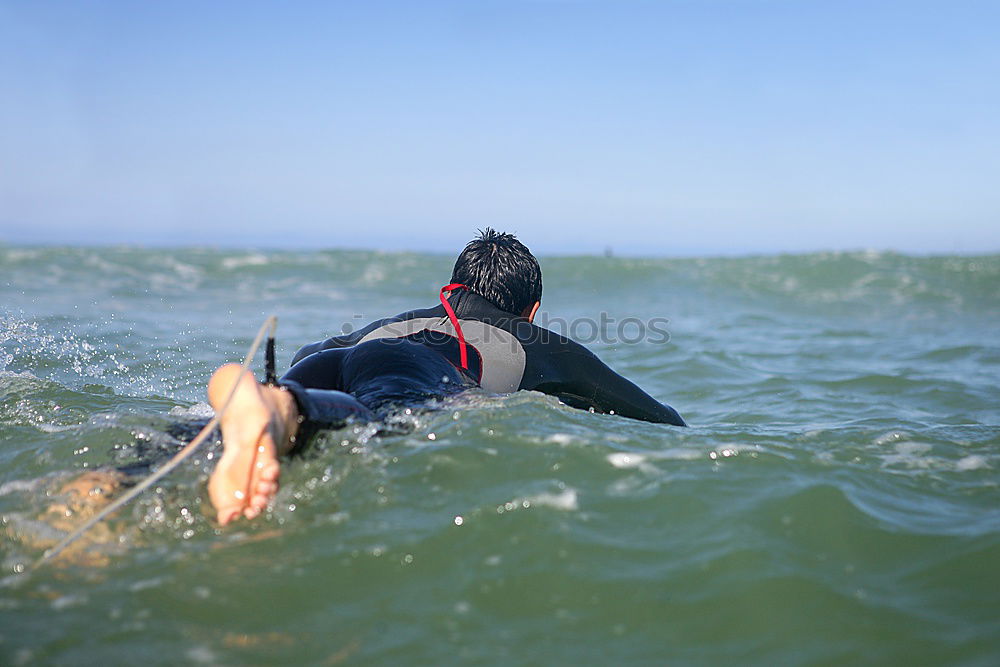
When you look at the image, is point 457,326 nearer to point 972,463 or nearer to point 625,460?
point 625,460

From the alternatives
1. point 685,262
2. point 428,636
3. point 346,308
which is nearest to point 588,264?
point 685,262

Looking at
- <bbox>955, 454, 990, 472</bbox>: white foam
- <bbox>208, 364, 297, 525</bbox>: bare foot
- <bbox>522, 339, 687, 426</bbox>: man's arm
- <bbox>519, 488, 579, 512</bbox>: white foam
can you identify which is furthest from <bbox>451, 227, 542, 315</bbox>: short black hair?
<bbox>955, 454, 990, 472</bbox>: white foam

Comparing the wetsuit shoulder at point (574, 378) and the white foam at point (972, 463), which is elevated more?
the wetsuit shoulder at point (574, 378)

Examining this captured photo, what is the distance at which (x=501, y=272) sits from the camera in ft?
12.9

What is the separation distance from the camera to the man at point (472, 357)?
3.47 meters

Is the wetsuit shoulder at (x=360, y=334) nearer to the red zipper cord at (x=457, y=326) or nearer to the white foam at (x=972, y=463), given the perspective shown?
the red zipper cord at (x=457, y=326)

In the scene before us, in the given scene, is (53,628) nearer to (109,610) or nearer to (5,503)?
(109,610)

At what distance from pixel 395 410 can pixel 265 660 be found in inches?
56.0

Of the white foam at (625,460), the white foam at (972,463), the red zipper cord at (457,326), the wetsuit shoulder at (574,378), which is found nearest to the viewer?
the white foam at (625,460)

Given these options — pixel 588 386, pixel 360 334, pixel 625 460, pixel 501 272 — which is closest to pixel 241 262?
pixel 360 334

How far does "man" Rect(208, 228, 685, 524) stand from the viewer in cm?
347

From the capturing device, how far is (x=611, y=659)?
210 cm

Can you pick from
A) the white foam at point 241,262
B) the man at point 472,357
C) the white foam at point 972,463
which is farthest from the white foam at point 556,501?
the white foam at point 241,262

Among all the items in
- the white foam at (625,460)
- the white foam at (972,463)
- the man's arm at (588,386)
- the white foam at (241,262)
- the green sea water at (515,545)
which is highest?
the white foam at (241,262)
